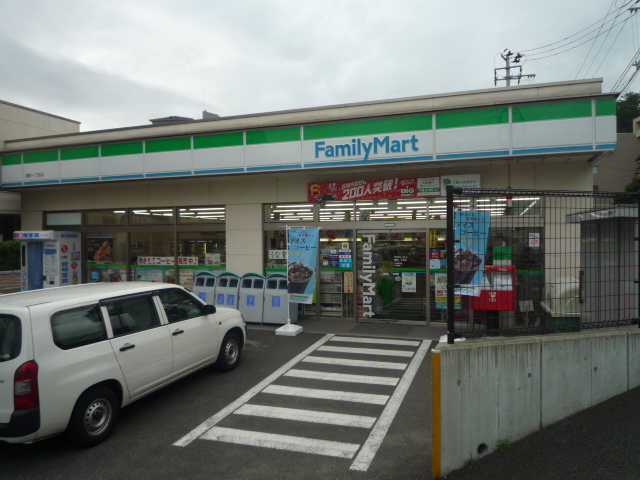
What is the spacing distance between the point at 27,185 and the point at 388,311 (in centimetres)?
1139

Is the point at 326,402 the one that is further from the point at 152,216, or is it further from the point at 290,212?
the point at 152,216

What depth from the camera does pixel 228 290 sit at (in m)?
10.7

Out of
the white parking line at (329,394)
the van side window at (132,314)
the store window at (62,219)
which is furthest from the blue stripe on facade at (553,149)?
the store window at (62,219)

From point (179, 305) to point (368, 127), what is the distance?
5.69m

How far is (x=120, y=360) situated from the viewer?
489cm

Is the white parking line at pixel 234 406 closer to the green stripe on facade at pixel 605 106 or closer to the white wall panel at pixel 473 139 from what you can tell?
the white wall panel at pixel 473 139

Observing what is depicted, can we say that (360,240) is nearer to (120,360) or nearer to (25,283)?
(120,360)

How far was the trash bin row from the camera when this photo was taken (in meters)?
10.3

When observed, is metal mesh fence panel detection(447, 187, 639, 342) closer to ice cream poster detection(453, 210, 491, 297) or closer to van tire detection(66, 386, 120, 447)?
ice cream poster detection(453, 210, 491, 297)

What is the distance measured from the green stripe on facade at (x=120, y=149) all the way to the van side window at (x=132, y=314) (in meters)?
7.04

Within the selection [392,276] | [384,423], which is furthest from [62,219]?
[384,423]

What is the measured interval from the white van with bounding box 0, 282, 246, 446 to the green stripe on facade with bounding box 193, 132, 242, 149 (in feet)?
17.1

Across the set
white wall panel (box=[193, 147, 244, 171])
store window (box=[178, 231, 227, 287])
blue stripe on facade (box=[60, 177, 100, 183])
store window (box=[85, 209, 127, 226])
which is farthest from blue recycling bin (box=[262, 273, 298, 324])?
blue stripe on facade (box=[60, 177, 100, 183])

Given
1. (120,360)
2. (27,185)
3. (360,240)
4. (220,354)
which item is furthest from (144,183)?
(120,360)
